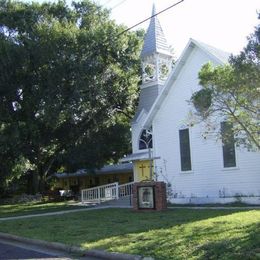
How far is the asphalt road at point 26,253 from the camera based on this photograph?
11555mm

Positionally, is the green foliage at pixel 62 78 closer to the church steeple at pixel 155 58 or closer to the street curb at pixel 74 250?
the church steeple at pixel 155 58

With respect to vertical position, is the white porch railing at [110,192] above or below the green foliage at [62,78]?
below

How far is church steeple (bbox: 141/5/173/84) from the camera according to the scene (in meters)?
32.5

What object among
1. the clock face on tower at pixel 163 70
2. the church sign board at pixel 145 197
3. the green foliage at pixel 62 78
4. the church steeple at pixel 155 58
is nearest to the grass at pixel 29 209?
the green foliage at pixel 62 78

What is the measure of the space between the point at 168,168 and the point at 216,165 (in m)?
3.36

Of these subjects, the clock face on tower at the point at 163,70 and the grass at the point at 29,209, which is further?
the clock face on tower at the point at 163,70

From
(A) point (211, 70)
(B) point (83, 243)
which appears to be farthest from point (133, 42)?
(B) point (83, 243)

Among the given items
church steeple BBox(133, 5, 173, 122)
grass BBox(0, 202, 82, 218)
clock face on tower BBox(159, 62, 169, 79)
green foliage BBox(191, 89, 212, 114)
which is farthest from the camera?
clock face on tower BBox(159, 62, 169, 79)

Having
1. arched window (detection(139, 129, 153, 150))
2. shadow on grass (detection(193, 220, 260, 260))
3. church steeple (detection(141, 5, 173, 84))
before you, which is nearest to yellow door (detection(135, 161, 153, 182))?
arched window (detection(139, 129, 153, 150))

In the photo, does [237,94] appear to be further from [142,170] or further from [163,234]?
[142,170]

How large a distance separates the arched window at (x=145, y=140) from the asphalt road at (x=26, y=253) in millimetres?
18086

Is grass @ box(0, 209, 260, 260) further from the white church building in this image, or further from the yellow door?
the yellow door

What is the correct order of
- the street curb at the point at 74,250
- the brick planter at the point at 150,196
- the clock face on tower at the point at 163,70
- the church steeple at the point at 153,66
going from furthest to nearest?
the clock face on tower at the point at 163,70 < the church steeple at the point at 153,66 < the brick planter at the point at 150,196 < the street curb at the point at 74,250

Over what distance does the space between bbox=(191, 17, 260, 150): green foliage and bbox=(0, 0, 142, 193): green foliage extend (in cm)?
1820
